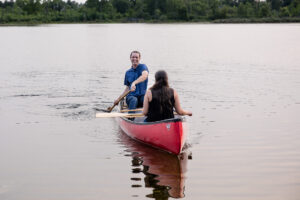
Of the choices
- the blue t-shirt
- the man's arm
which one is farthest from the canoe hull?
the blue t-shirt

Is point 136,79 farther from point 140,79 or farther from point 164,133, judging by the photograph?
point 164,133

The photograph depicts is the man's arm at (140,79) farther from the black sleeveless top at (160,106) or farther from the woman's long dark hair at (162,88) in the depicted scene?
the woman's long dark hair at (162,88)

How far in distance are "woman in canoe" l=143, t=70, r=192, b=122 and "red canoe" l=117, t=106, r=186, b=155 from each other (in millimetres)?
177

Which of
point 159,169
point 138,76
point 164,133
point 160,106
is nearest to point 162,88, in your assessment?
point 160,106

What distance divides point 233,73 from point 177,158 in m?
14.2

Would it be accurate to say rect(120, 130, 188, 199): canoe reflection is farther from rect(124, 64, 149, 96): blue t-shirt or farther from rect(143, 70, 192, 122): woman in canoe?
rect(124, 64, 149, 96): blue t-shirt

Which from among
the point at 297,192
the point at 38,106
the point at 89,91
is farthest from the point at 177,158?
the point at 89,91

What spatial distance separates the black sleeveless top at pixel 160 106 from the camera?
26.6 ft

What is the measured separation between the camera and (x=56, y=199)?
649 cm

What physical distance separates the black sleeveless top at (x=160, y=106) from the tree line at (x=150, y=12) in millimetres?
112157

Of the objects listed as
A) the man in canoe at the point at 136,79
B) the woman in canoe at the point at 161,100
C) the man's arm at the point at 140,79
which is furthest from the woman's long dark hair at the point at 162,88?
the man in canoe at the point at 136,79

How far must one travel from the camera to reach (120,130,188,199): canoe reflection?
676 centimetres

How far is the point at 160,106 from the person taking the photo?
27.1ft

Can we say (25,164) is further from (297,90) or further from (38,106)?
(297,90)
